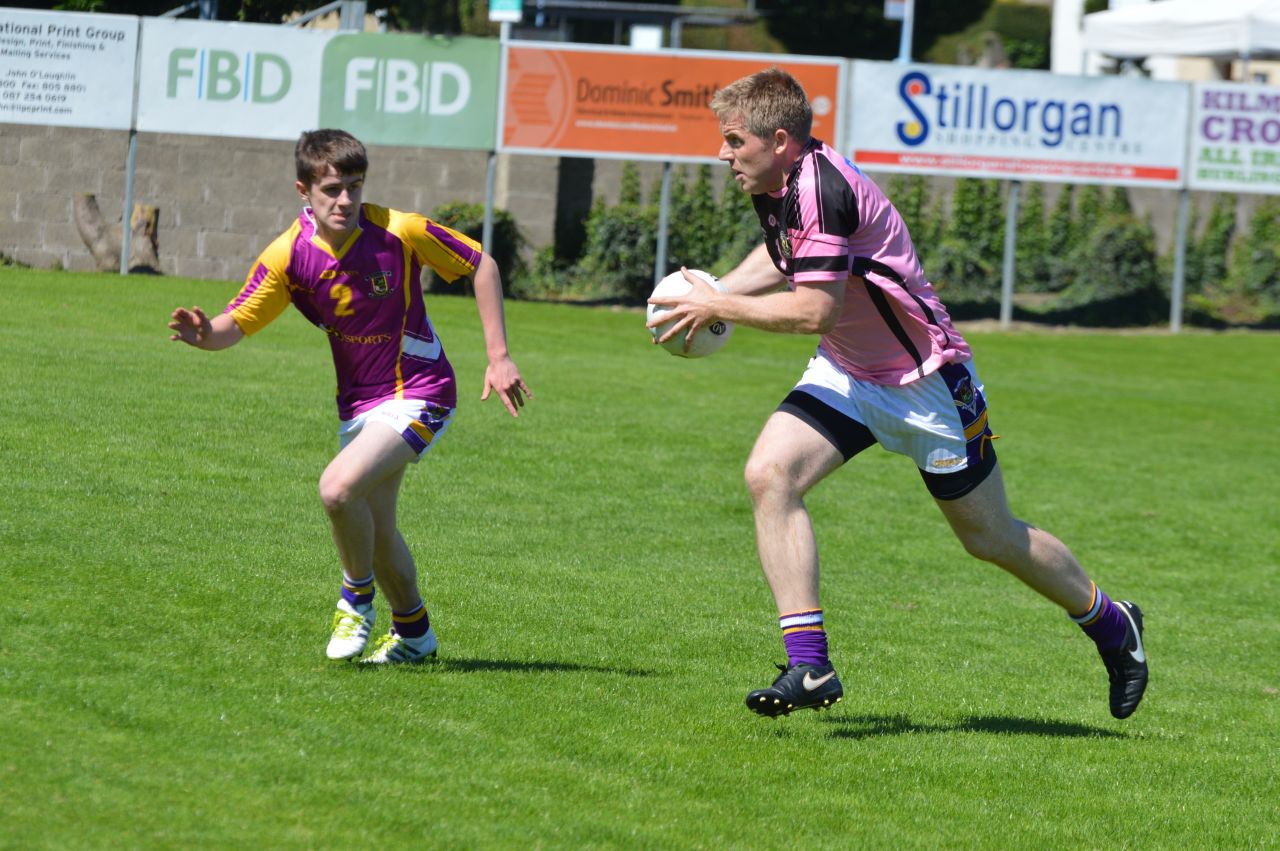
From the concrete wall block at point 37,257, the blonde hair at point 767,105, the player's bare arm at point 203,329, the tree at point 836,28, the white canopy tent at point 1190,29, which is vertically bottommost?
the concrete wall block at point 37,257

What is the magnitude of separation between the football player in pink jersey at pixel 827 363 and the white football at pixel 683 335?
0.06 meters

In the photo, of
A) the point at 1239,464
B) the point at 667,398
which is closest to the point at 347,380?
the point at 667,398

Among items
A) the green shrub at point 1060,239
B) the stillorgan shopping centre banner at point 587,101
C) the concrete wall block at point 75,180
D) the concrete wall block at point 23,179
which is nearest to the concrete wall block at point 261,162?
the concrete wall block at point 75,180

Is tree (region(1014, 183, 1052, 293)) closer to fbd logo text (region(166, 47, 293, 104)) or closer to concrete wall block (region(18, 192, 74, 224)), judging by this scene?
fbd logo text (region(166, 47, 293, 104))

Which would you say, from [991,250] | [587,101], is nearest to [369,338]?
[587,101]

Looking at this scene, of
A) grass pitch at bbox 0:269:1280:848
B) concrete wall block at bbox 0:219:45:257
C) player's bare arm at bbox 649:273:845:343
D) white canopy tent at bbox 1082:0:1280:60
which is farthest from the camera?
white canopy tent at bbox 1082:0:1280:60

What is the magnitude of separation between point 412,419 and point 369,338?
34 centimetres

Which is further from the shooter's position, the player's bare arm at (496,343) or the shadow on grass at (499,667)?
the shadow on grass at (499,667)

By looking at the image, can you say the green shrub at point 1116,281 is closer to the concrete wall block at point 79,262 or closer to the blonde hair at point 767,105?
the concrete wall block at point 79,262

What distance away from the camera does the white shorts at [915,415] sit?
5.87m

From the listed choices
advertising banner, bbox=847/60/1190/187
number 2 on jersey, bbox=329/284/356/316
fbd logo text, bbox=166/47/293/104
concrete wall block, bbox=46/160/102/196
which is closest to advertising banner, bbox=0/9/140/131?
fbd logo text, bbox=166/47/293/104

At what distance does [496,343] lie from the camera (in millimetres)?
5910

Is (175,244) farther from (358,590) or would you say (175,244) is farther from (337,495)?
(337,495)

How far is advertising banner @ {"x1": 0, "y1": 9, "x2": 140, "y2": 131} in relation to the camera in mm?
18266
